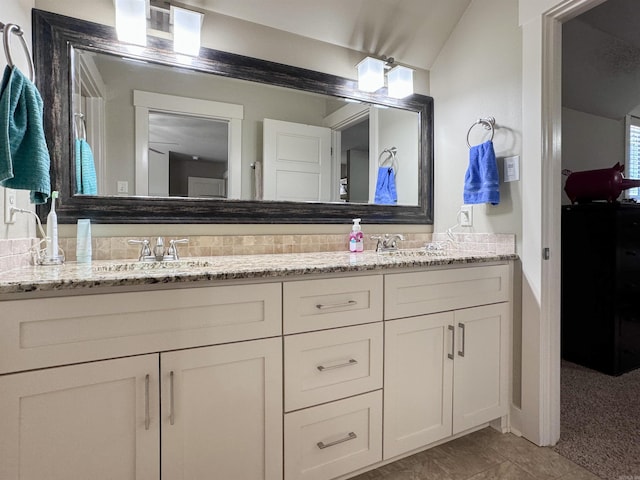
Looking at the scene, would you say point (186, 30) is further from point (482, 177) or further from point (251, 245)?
point (482, 177)

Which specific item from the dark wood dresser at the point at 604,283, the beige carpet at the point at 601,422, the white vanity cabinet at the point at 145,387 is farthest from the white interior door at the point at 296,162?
the dark wood dresser at the point at 604,283

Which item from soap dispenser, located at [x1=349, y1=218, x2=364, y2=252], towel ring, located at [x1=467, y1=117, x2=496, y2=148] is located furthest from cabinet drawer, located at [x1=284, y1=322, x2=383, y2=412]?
towel ring, located at [x1=467, y1=117, x2=496, y2=148]

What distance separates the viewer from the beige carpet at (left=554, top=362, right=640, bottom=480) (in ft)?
4.85

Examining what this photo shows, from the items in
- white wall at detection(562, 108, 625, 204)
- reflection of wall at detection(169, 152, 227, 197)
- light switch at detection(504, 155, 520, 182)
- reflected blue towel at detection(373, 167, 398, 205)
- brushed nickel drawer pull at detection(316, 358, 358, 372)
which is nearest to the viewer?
brushed nickel drawer pull at detection(316, 358, 358, 372)

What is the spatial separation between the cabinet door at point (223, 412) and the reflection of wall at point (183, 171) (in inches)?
33.9

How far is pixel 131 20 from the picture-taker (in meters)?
1.45

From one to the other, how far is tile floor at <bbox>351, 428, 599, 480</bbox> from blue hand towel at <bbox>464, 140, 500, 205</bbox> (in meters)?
1.17

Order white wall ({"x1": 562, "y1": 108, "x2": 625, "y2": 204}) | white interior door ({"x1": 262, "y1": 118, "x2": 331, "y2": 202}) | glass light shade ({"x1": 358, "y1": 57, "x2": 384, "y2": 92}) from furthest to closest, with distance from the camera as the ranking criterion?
white wall ({"x1": 562, "y1": 108, "x2": 625, "y2": 204}) → glass light shade ({"x1": 358, "y1": 57, "x2": 384, "y2": 92}) → white interior door ({"x1": 262, "y1": 118, "x2": 331, "y2": 202})

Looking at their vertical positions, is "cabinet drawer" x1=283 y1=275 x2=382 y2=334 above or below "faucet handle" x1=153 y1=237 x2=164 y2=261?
below

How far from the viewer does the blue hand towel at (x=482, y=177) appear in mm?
1769

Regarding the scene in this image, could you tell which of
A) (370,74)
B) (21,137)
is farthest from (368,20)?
(21,137)

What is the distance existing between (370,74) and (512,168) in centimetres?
94

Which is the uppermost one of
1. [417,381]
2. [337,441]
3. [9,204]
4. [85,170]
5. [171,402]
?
[85,170]

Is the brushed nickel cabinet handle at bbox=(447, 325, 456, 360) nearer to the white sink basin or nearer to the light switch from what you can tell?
the light switch
